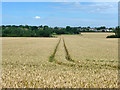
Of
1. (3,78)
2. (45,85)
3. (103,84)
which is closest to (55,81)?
(45,85)

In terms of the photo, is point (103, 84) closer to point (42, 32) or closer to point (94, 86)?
point (94, 86)

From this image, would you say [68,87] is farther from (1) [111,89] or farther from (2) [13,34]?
(2) [13,34]

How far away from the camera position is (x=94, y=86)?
9211mm

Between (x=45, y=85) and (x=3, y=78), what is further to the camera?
(x=3, y=78)

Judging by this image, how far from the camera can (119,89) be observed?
913 cm

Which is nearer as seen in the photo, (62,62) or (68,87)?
(68,87)

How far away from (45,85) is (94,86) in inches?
92.3

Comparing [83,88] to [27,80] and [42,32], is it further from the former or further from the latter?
[42,32]

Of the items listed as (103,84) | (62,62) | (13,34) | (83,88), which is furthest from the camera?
(13,34)

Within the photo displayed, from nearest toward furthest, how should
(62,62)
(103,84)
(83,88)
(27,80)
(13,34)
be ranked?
(83,88) → (103,84) → (27,80) → (62,62) → (13,34)

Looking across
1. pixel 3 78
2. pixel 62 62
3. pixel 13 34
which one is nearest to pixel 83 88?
pixel 3 78

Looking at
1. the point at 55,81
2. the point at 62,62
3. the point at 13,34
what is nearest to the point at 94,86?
the point at 55,81

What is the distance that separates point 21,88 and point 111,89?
4.17 m

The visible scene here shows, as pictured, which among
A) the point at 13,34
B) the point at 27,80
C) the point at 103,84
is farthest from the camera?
the point at 13,34
